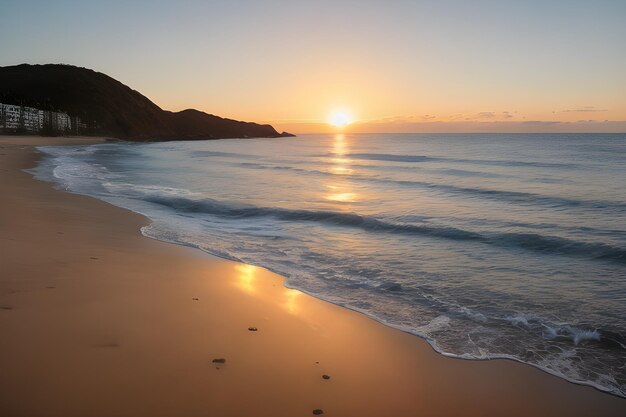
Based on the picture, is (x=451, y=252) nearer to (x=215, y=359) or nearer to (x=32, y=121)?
(x=215, y=359)

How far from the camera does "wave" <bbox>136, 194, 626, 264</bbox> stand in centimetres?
1066

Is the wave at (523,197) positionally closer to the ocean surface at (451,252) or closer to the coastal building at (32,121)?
the ocean surface at (451,252)

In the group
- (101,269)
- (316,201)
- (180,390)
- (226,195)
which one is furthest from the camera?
(226,195)

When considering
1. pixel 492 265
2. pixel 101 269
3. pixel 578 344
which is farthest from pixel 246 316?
pixel 492 265

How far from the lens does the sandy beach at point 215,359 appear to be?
3836 mm

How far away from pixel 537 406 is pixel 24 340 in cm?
463

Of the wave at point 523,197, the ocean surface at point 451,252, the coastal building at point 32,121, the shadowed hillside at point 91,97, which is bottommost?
the ocean surface at point 451,252

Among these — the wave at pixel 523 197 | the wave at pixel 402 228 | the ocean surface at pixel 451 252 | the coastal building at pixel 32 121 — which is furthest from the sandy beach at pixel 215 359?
the coastal building at pixel 32 121

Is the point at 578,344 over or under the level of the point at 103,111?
under

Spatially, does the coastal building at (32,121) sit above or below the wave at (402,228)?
above

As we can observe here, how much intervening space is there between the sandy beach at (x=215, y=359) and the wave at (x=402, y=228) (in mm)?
6355

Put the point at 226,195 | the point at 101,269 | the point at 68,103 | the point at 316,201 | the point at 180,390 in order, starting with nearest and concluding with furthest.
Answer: the point at 180,390, the point at 101,269, the point at 316,201, the point at 226,195, the point at 68,103

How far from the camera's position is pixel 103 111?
14700cm

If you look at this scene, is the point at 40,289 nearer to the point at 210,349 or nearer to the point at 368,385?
the point at 210,349
